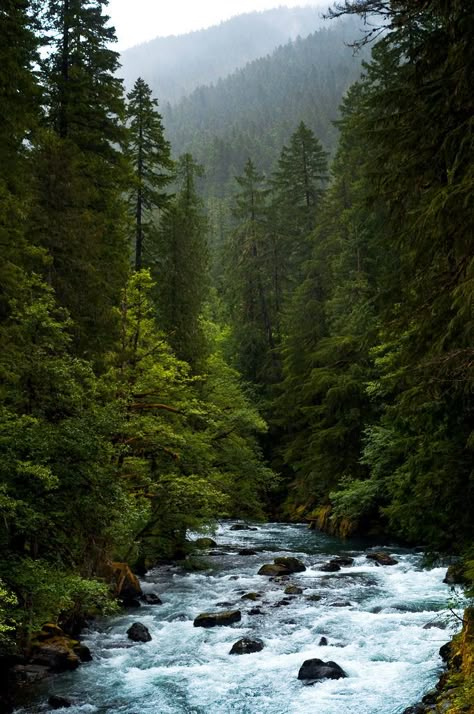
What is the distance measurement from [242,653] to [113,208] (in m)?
13.9

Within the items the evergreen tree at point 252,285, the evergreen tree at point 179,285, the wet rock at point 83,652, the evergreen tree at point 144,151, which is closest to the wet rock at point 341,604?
the wet rock at point 83,652

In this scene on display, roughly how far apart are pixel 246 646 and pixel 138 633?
2756 mm

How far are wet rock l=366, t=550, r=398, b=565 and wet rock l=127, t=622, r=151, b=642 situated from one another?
9.81 meters

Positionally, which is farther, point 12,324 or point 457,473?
point 12,324

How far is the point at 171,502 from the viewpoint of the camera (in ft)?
56.4

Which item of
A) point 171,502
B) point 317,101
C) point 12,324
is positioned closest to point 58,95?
point 12,324

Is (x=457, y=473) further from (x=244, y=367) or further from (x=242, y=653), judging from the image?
(x=244, y=367)

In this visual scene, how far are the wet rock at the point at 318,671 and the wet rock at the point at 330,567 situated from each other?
8.65 meters

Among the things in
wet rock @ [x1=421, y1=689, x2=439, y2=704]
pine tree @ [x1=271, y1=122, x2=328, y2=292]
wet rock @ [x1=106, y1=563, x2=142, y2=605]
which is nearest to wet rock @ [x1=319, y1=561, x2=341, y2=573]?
wet rock @ [x1=106, y1=563, x2=142, y2=605]

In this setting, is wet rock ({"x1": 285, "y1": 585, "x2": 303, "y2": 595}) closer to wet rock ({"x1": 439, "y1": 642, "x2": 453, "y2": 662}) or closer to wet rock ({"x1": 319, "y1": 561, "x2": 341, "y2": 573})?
wet rock ({"x1": 319, "y1": 561, "x2": 341, "y2": 573})

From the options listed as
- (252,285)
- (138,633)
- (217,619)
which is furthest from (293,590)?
(252,285)

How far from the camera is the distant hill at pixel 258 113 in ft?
366

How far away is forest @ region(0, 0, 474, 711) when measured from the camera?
8.52 metres

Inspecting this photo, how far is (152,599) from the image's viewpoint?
1709 cm
